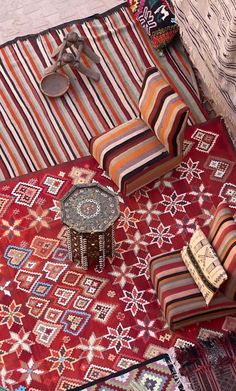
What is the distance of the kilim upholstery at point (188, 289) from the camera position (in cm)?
388

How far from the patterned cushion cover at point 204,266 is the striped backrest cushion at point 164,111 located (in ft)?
2.28

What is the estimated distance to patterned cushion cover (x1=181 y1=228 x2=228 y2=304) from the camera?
382 cm

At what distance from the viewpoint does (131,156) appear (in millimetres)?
4523

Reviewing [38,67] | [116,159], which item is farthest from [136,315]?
[38,67]

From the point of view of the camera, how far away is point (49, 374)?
3955mm

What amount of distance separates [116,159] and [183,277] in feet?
2.84

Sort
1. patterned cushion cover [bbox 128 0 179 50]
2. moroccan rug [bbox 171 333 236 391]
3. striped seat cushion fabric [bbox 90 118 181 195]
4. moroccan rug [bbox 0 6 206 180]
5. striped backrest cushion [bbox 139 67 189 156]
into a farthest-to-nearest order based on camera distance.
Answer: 1. patterned cushion cover [bbox 128 0 179 50]
2. moroccan rug [bbox 0 6 206 180]
3. striped seat cushion fabric [bbox 90 118 181 195]
4. striped backrest cushion [bbox 139 67 189 156]
5. moroccan rug [bbox 171 333 236 391]

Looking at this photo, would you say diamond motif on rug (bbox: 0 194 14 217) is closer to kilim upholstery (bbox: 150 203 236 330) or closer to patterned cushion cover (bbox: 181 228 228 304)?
kilim upholstery (bbox: 150 203 236 330)

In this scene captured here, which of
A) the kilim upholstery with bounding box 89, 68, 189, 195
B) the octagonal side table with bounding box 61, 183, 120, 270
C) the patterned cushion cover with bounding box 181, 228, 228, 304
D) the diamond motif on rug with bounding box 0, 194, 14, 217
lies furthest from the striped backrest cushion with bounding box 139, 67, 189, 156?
the diamond motif on rug with bounding box 0, 194, 14, 217

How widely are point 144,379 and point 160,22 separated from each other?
2504 millimetres

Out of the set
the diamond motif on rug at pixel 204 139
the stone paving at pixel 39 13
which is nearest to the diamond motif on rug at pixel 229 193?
the diamond motif on rug at pixel 204 139

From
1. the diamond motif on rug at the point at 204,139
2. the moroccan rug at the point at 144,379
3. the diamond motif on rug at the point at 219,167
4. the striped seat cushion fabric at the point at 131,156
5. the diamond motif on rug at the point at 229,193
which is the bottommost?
the moroccan rug at the point at 144,379

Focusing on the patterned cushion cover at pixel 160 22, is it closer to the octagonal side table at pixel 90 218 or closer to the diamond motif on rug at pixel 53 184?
the diamond motif on rug at pixel 53 184

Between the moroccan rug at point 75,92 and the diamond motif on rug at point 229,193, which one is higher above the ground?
the moroccan rug at point 75,92
